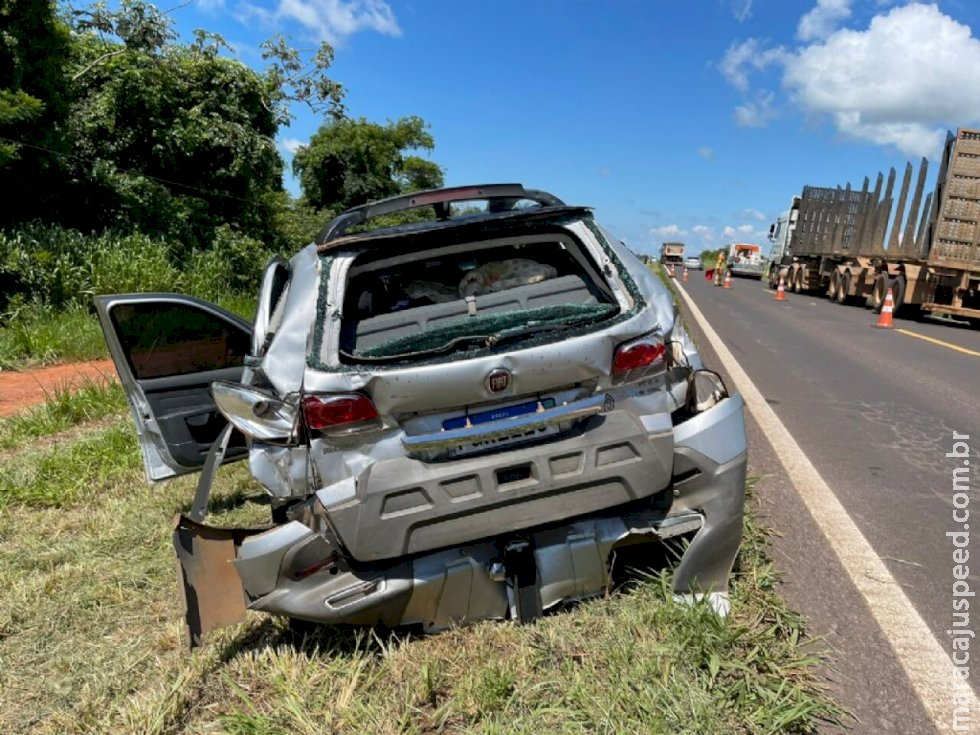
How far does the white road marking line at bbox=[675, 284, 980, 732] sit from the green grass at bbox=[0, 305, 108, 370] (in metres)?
9.02

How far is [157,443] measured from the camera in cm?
368

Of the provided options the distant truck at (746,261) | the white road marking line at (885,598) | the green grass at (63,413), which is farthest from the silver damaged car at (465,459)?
the distant truck at (746,261)

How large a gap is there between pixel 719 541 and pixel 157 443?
2.85 m

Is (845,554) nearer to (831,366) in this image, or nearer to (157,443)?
(157,443)

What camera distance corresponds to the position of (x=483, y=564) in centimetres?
253

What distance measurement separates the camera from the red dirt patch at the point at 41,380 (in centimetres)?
751

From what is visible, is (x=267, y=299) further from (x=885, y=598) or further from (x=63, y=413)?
(x=63, y=413)

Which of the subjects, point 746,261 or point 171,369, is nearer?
point 171,369

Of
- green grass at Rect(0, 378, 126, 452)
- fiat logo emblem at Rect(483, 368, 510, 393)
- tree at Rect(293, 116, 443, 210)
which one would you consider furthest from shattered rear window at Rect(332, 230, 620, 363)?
tree at Rect(293, 116, 443, 210)

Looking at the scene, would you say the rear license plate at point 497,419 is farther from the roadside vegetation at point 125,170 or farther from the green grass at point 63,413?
the roadside vegetation at point 125,170

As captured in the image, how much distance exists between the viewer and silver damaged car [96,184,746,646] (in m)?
2.38

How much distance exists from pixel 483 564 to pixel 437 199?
1744 millimetres

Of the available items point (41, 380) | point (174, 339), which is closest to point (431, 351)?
point (174, 339)

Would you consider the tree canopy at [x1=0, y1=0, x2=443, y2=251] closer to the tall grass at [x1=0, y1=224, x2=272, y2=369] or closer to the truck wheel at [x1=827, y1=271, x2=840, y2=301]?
the tall grass at [x1=0, y1=224, x2=272, y2=369]
